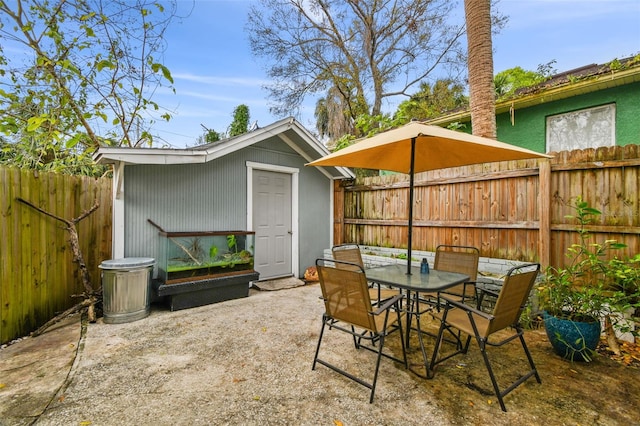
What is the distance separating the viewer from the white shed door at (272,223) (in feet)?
18.5

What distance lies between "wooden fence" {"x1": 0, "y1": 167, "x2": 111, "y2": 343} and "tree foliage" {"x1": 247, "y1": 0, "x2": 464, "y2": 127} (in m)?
8.73

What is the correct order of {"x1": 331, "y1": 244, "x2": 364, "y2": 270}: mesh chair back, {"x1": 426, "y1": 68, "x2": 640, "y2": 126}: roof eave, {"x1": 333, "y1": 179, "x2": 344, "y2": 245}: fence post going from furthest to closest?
1. {"x1": 333, "y1": 179, "x2": 344, "y2": 245}: fence post
2. {"x1": 426, "y1": 68, "x2": 640, "y2": 126}: roof eave
3. {"x1": 331, "y1": 244, "x2": 364, "y2": 270}: mesh chair back

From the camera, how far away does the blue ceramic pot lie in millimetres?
2697

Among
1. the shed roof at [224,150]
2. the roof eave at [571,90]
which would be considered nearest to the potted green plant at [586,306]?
the roof eave at [571,90]

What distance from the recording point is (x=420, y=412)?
201cm

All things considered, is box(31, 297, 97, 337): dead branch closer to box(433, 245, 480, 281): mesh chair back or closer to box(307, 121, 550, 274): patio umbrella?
box(307, 121, 550, 274): patio umbrella

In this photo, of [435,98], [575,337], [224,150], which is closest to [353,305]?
[575,337]

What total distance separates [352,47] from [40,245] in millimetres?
11416

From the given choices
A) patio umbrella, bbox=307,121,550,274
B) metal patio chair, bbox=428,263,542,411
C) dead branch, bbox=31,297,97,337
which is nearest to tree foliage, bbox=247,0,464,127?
patio umbrella, bbox=307,121,550,274

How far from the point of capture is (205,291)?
4426mm

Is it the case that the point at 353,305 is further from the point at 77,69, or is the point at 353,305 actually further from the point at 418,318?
the point at 77,69

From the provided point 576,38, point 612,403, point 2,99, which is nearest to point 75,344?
point 2,99

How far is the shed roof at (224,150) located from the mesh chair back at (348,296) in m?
3.00

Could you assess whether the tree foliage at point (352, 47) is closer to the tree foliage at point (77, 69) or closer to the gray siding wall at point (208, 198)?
the tree foliage at point (77, 69)
